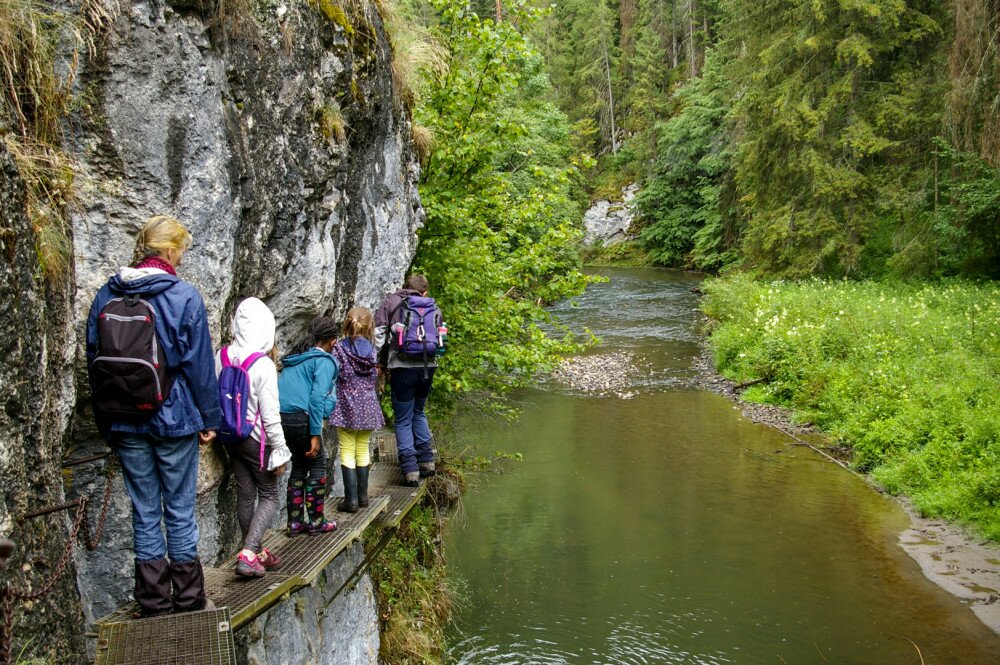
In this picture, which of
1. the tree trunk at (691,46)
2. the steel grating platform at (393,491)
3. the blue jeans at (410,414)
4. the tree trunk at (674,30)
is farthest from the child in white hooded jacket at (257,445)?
the tree trunk at (674,30)

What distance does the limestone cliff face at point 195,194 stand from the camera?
10.4ft

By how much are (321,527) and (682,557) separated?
623 cm

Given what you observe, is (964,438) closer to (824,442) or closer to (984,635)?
(824,442)

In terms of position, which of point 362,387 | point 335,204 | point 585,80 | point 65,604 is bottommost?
point 65,604

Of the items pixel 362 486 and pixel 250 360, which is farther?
pixel 362 486

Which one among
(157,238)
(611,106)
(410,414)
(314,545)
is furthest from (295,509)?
(611,106)

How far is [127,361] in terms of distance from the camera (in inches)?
132

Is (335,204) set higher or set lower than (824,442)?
higher

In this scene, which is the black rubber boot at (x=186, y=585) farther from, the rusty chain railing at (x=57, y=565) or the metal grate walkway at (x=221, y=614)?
the rusty chain railing at (x=57, y=565)

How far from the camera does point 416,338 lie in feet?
21.3

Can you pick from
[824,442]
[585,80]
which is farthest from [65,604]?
[585,80]

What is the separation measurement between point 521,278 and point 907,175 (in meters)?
18.0

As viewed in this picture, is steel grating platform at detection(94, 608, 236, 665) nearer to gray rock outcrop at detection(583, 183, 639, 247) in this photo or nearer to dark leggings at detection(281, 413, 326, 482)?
dark leggings at detection(281, 413, 326, 482)

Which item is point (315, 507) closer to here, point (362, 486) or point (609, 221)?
point (362, 486)
